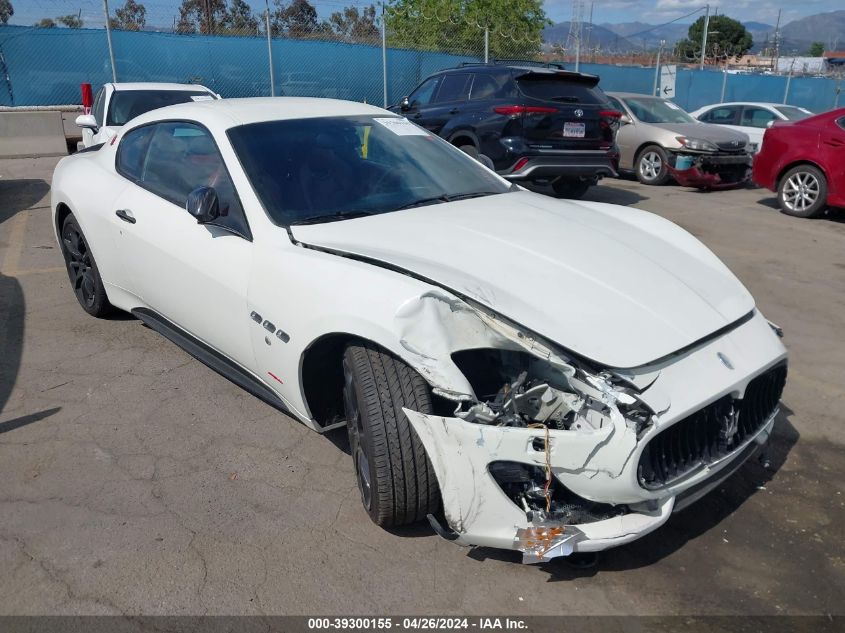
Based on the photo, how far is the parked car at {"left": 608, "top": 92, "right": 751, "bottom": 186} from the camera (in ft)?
37.3

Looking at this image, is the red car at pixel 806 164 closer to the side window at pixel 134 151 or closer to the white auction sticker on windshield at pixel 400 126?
the white auction sticker on windshield at pixel 400 126

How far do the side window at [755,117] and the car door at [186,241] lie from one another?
39.7 feet

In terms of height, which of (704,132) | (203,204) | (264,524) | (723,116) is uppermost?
(203,204)

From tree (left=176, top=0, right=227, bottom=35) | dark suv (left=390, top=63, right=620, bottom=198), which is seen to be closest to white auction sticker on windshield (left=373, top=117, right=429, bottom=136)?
dark suv (left=390, top=63, right=620, bottom=198)

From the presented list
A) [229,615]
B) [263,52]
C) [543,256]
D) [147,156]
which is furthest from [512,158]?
[263,52]

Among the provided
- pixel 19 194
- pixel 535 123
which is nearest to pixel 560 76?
pixel 535 123

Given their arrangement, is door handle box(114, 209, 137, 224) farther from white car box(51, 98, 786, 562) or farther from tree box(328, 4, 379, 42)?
tree box(328, 4, 379, 42)

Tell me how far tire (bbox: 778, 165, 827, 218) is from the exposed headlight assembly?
169cm

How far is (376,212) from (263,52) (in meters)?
14.5

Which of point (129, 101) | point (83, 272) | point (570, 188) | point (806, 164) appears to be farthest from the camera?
point (570, 188)

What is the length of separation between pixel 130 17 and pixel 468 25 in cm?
1117

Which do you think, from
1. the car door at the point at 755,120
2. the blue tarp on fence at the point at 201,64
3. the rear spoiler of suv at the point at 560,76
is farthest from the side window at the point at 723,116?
the blue tarp on fence at the point at 201,64

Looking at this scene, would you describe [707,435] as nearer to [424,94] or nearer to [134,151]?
[134,151]

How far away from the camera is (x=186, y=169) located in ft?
13.0
